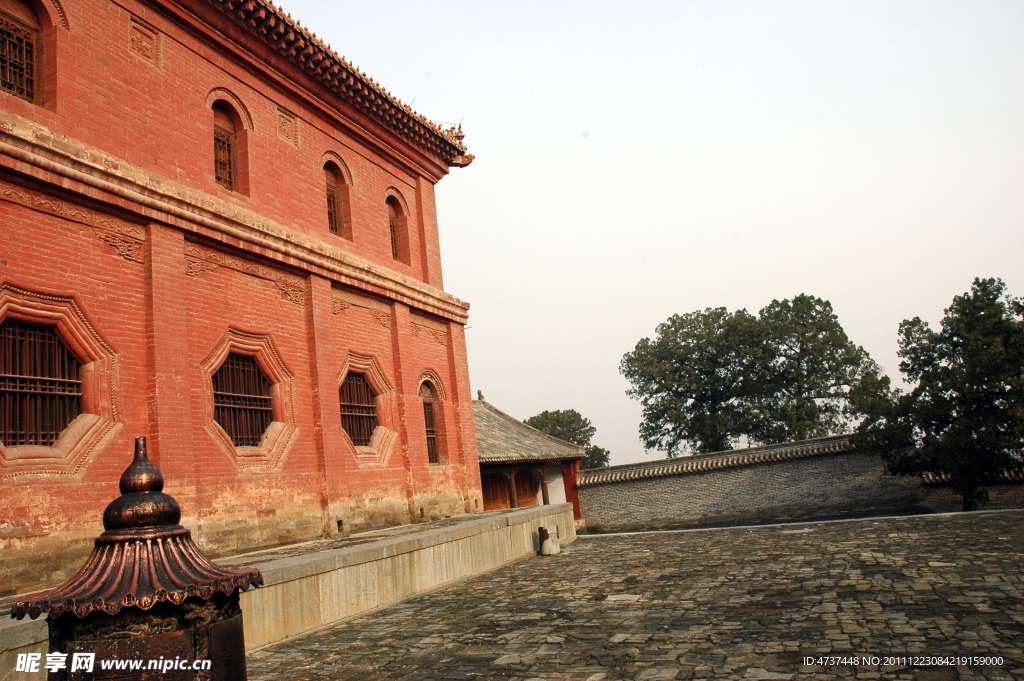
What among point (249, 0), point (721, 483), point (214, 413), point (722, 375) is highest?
point (249, 0)

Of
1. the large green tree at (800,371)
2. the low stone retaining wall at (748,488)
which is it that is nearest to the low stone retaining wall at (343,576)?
the low stone retaining wall at (748,488)

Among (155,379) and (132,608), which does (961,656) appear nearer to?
(132,608)

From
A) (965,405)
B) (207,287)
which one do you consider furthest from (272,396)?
(965,405)

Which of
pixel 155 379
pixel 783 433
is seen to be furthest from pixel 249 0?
pixel 783 433

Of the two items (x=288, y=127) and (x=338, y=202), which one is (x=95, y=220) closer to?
(x=288, y=127)

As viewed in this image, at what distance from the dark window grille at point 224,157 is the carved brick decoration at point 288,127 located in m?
1.02

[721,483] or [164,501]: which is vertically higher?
[164,501]

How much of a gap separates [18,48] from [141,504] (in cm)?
806

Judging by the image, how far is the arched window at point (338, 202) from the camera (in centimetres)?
1281

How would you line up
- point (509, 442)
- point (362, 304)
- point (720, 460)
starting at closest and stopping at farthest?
point (362, 304) < point (509, 442) < point (720, 460)

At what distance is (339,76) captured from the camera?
12242 millimetres

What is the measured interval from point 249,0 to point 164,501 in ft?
33.1

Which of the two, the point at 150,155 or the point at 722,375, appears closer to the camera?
the point at 150,155

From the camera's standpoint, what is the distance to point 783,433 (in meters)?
37.5
